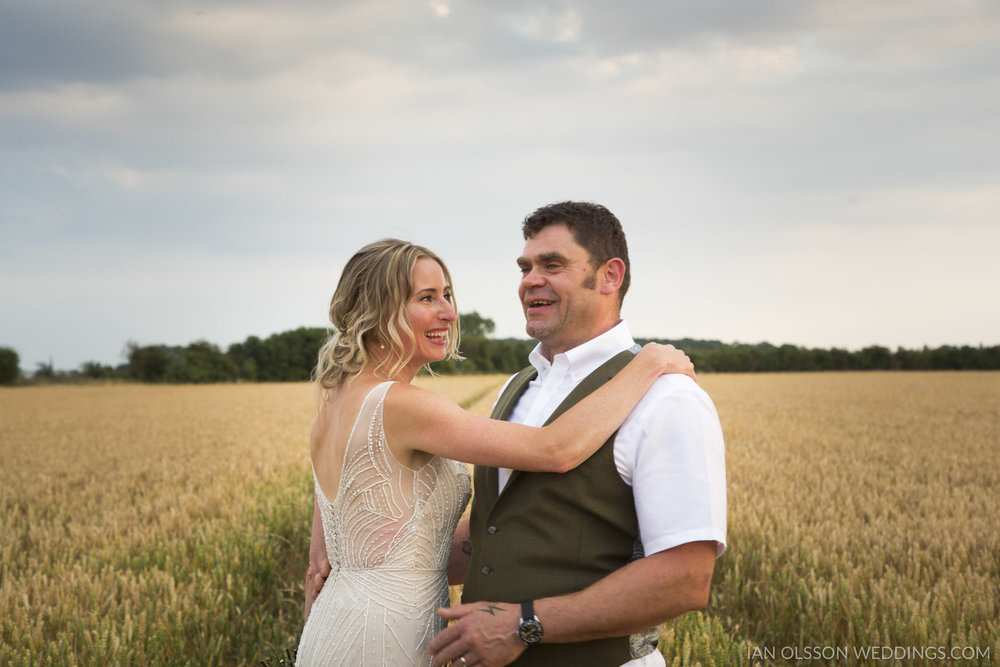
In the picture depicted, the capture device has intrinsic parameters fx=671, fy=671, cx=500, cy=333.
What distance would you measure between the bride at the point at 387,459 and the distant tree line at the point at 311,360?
2612 inches

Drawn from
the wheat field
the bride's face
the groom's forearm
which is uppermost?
the bride's face

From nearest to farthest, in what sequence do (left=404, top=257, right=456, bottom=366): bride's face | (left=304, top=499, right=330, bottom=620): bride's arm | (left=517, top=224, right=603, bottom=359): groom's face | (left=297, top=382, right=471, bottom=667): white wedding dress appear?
(left=297, top=382, right=471, bottom=667): white wedding dress, (left=404, top=257, right=456, bottom=366): bride's face, (left=517, top=224, right=603, bottom=359): groom's face, (left=304, top=499, right=330, bottom=620): bride's arm

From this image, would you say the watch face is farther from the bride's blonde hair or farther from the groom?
the bride's blonde hair

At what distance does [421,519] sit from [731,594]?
3928 mm

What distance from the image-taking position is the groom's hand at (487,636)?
2.46 metres

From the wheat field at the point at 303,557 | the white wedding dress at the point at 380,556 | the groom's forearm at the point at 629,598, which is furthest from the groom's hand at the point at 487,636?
the wheat field at the point at 303,557

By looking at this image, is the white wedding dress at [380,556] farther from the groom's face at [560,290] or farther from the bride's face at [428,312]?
the groom's face at [560,290]

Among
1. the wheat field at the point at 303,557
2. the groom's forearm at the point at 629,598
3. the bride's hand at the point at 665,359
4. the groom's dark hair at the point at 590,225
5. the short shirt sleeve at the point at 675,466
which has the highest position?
the groom's dark hair at the point at 590,225

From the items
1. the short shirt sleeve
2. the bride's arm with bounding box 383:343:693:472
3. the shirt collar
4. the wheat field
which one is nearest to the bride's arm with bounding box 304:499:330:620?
the wheat field

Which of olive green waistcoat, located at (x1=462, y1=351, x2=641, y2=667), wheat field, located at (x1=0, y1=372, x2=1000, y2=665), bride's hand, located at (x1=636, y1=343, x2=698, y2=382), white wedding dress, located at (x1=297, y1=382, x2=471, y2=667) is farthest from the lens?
wheat field, located at (x1=0, y1=372, x2=1000, y2=665)

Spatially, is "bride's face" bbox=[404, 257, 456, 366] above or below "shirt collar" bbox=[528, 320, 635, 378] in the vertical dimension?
above

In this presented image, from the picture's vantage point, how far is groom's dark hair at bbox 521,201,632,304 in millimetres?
3164

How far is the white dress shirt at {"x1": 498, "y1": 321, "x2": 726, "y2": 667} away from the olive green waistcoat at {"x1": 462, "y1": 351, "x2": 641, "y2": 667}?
78 mm

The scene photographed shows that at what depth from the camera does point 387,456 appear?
2846 millimetres
